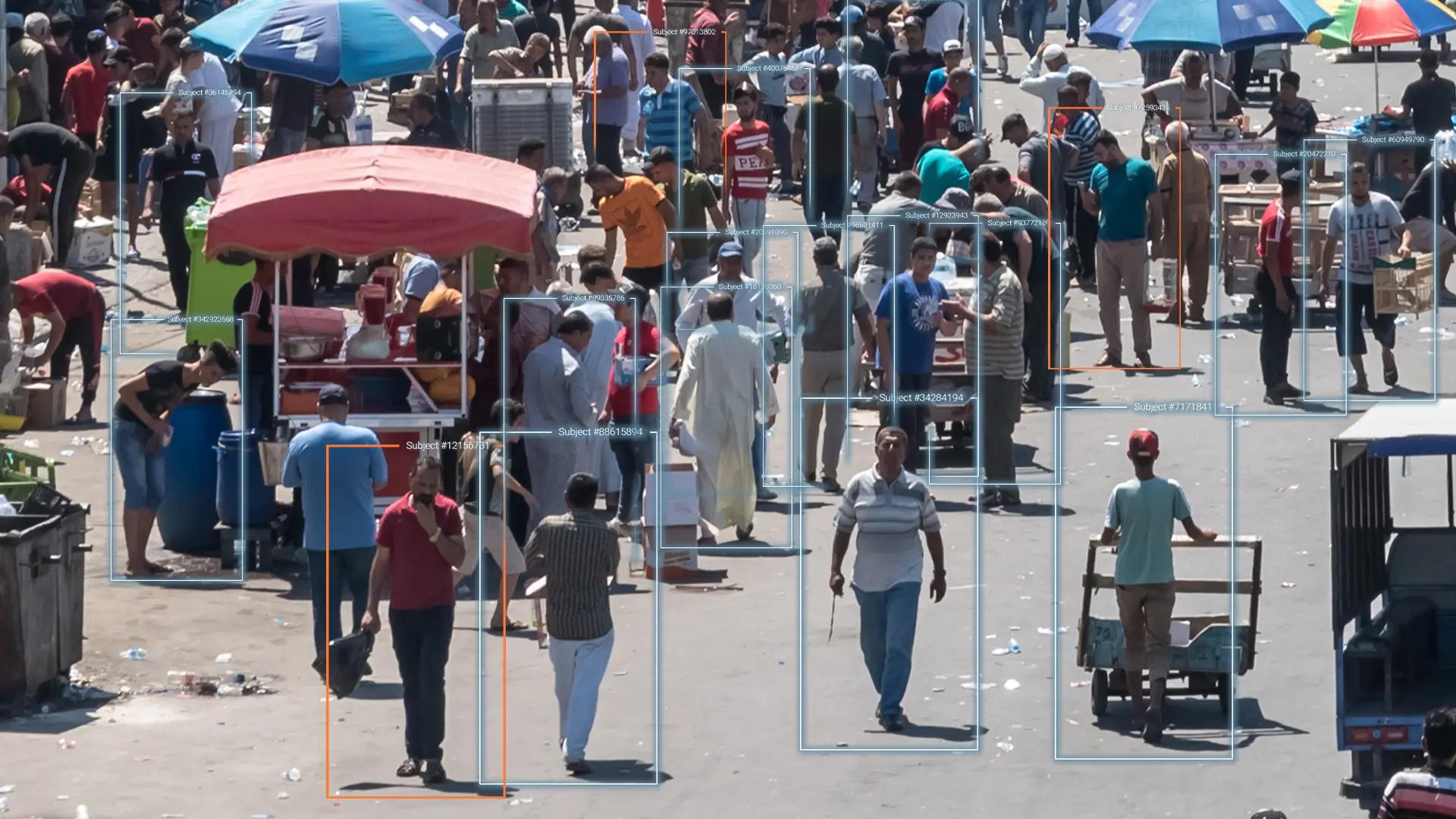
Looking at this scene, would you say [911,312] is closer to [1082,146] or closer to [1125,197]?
[1125,197]

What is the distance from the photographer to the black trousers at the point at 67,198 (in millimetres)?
20984

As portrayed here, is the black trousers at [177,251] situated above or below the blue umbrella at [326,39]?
below

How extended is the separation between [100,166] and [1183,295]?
9483mm

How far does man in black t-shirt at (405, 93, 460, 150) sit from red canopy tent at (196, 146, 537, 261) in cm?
528

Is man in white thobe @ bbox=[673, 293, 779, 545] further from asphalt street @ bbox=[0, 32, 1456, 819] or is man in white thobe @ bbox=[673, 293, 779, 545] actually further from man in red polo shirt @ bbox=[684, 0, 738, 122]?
man in red polo shirt @ bbox=[684, 0, 738, 122]

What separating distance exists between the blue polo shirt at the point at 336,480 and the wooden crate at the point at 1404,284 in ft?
26.4

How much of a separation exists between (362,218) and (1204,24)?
29.2 ft

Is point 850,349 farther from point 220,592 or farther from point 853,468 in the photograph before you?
point 220,592

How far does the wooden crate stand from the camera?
17828 mm

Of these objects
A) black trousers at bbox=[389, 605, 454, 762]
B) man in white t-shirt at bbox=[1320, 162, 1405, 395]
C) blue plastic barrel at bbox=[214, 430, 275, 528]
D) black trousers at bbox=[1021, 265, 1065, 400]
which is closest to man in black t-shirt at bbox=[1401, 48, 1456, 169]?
man in white t-shirt at bbox=[1320, 162, 1405, 395]

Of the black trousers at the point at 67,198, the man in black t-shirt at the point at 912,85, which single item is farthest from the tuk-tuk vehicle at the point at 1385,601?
the black trousers at the point at 67,198

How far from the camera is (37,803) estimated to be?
10922mm

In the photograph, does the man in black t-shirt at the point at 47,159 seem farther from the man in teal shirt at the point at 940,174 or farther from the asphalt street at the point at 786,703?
the man in teal shirt at the point at 940,174

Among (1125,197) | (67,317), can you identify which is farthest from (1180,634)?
(67,317)
